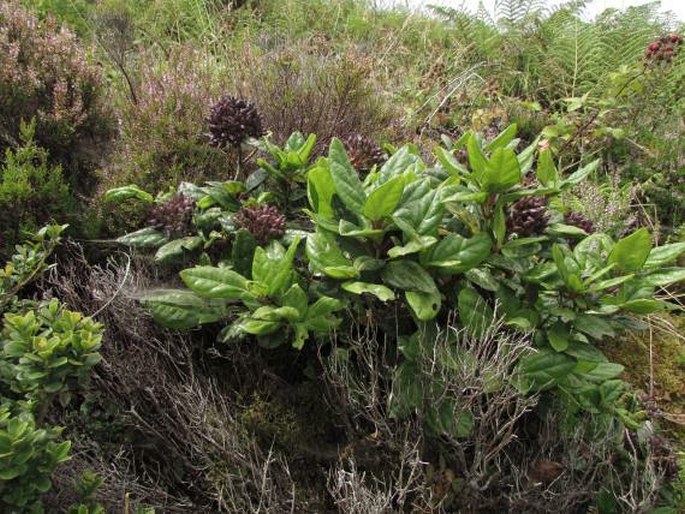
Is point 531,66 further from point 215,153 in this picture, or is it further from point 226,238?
point 226,238

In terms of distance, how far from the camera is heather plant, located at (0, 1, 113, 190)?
2887 mm

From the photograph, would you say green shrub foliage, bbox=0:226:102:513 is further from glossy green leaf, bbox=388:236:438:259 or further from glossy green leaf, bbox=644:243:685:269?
glossy green leaf, bbox=644:243:685:269

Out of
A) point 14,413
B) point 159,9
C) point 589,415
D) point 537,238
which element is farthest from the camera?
point 159,9

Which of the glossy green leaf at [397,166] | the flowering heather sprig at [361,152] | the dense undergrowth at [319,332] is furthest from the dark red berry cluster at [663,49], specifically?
the glossy green leaf at [397,166]

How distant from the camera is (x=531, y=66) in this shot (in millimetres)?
5840

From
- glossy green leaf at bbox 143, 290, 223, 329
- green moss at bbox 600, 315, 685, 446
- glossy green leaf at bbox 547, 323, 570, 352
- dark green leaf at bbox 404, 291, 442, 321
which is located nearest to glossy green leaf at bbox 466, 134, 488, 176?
dark green leaf at bbox 404, 291, 442, 321

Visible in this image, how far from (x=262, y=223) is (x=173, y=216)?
341mm

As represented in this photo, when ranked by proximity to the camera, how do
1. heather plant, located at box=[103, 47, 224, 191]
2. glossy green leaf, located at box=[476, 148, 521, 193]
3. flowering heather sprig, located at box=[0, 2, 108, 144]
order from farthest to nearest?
flowering heather sprig, located at box=[0, 2, 108, 144] → heather plant, located at box=[103, 47, 224, 191] → glossy green leaf, located at box=[476, 148, 521, 193]

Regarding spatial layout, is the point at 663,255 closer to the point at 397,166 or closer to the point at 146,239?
the point at 397,166

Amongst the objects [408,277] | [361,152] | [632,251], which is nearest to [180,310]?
[408,277]

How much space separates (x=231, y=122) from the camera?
2.32 metres

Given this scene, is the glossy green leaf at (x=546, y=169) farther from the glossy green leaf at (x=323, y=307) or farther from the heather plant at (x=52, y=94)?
the heather plant at (x=52, y=94)

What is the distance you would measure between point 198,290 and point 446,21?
5.98 m

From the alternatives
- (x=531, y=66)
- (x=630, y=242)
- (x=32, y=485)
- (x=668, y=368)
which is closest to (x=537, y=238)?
(x=630, y=242)
